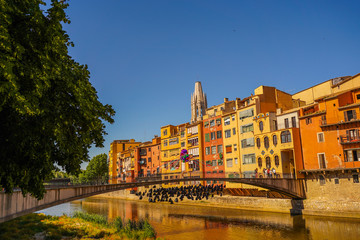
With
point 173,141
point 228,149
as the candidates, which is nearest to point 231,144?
point 228,149

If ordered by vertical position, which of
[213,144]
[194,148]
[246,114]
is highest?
[246,114]

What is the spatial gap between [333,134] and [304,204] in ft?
35.3

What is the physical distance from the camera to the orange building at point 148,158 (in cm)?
8919

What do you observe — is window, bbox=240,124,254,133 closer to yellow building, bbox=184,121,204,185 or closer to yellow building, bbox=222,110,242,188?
yellow building, bbox=222,110,242,188

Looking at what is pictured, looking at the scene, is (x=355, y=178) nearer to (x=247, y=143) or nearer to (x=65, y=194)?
(x=247, y=143)

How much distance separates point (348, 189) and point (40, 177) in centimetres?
3721

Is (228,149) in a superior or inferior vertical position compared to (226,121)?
inferior

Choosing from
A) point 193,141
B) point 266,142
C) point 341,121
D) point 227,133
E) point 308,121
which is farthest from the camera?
point 193,141

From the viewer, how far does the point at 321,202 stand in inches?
1592

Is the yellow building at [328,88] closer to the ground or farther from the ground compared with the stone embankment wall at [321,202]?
farther from the ground

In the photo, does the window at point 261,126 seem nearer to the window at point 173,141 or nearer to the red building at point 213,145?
the red building at point 213,145

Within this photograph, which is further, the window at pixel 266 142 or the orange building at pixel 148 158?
the orange building at pixel 148 158

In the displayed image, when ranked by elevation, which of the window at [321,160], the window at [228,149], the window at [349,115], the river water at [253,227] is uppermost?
the window at [349,115]

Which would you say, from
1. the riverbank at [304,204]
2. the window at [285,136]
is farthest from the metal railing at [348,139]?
the window at [285,136]
